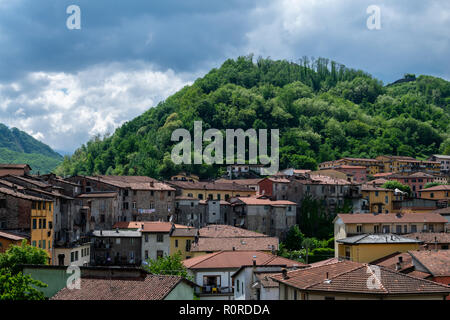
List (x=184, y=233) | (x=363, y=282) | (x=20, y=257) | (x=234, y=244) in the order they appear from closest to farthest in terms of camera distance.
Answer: (x=363, y=282)
(x=20, y=257)
(x=234, y=244)
(x=184, y=233)

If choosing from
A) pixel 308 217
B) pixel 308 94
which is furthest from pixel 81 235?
pixel 308 94

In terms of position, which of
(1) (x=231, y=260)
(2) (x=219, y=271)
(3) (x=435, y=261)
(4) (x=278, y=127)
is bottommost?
(2) (x=219, y=271)

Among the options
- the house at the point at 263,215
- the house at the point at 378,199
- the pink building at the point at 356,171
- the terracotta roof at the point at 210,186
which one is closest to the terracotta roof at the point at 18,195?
the house at the point at 263,215

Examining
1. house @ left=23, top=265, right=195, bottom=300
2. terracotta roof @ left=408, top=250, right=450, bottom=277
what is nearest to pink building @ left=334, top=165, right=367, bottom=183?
terracotta roof @ left=408, top=250, right=450, bottom=277

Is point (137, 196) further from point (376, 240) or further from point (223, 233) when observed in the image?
point (376, 240)

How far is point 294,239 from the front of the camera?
75.2 m

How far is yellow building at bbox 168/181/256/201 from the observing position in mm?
83238

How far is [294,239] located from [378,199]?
767 inches

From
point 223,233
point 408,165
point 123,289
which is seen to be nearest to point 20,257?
point 123,289

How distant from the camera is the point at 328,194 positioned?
8512cm

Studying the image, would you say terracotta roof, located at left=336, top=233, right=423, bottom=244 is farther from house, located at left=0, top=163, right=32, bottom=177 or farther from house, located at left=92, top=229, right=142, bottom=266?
house, located at left=0, top=163, right=32, bottom=177

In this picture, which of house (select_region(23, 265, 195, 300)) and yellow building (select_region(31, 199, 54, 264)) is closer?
house (select_region(23, 265, 195, 300))

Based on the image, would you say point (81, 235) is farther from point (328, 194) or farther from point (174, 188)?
point (328, 194)

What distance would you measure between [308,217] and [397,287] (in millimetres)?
59681
